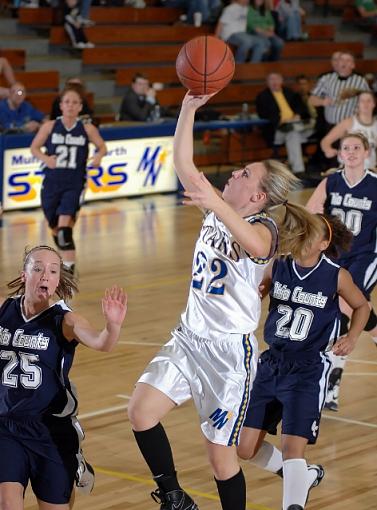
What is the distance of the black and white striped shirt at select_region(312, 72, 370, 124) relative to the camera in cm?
1772

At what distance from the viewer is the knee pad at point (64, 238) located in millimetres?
10867

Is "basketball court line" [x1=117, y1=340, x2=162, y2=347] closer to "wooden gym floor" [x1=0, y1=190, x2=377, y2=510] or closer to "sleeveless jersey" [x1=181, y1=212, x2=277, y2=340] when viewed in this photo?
"wooden gym floor" [x1=0, y1=190, x2=377, y2=510]

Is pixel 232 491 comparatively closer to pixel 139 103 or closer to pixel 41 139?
pixel 41 139

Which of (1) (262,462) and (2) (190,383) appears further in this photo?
(1) (262,462)

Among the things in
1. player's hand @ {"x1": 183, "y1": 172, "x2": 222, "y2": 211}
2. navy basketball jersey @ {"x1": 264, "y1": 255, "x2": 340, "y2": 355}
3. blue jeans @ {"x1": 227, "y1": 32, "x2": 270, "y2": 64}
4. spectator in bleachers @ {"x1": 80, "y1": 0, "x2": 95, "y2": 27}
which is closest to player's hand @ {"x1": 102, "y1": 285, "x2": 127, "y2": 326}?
player's hand @ {"x1": 183, "y1": 172, "x2": 222, "y2": 211}

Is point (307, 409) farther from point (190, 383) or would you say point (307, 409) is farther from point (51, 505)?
point (51, 505)

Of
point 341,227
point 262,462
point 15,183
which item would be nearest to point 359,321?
point 341,227

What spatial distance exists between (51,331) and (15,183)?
9.82 meters

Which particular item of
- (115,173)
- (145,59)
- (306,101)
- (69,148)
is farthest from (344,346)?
(145,59)

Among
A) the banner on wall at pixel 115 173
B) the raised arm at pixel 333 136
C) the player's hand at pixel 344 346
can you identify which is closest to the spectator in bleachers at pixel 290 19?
the banner on wall at pixel 115 173

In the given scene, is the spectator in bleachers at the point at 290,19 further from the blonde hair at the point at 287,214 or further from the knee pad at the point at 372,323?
the blonde hair at the point at 287,214

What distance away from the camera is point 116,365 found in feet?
27.7

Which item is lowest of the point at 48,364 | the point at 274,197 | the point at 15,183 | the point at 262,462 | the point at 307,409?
the point at 15,183

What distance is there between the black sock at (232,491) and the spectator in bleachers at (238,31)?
15.7m
